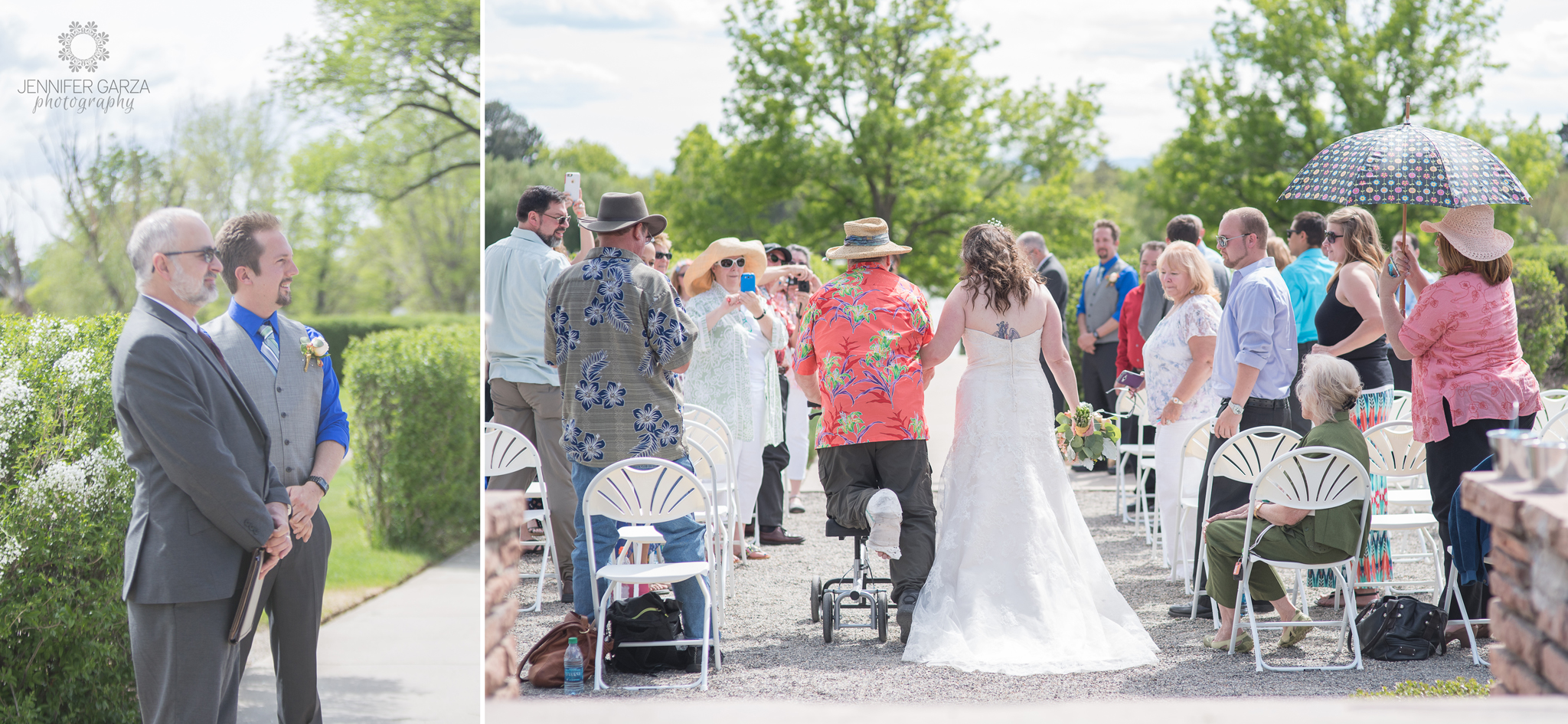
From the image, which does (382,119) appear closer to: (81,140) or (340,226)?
(81,140)

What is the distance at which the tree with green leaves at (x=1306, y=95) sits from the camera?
81.4 feet

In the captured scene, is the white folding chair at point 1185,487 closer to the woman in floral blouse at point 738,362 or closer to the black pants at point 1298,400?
the black pants at point 1298,400

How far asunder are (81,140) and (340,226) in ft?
24.4

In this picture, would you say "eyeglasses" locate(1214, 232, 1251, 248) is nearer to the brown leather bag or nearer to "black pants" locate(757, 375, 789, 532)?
"black pants" locate(757, 375, 789, 532)

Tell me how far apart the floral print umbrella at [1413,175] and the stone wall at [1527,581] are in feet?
5.36

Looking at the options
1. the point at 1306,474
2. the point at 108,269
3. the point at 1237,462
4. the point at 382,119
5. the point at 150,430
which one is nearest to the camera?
the point at 150,430

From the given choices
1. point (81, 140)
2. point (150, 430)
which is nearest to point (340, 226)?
point (81, 140)

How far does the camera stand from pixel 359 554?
8.20 metres

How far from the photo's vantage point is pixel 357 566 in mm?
7848

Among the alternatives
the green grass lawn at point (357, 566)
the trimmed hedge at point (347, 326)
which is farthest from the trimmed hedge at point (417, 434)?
the trimmed hedge at point (347, 326)

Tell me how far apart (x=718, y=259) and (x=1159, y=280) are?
278 centimetres

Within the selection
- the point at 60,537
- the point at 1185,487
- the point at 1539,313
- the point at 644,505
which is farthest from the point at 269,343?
the point at 1539,313

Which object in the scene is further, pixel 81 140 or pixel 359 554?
pixel 359 554

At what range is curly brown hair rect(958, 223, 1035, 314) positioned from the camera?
4.74 metres
